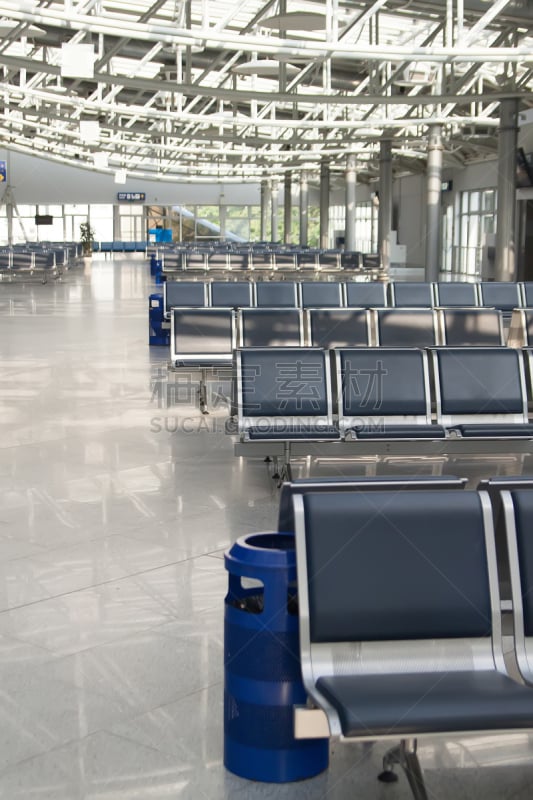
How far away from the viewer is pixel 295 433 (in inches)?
263

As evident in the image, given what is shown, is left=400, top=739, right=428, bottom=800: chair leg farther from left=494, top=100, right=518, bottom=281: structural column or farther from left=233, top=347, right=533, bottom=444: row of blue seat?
left=494, top=100, right=518, bottom=281: structural column

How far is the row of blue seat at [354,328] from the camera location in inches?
364

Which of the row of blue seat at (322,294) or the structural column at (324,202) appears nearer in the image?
the row of blue seat at (322,294)

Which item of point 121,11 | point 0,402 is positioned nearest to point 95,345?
point 0,402

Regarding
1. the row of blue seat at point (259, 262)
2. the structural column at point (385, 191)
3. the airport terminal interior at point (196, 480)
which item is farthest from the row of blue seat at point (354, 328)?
the structural column at point (385, 191)

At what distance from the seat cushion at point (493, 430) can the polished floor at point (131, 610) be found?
80 centimetres

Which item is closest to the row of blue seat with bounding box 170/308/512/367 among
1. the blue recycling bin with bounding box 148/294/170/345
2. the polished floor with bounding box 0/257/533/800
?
the polished floor with bounding box 0/257/533/800

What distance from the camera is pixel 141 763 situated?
3.27m

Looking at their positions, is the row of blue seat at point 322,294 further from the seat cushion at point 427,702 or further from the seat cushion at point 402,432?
the seat cushion at point 427,702

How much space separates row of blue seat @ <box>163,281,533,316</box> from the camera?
12422 millimetres

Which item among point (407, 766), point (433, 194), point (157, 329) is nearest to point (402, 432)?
point (407, 766)

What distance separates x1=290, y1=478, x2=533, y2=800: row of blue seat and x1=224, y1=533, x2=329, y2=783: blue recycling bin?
0.07 metres

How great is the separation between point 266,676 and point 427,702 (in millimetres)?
510

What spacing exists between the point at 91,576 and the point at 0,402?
5518 mm
